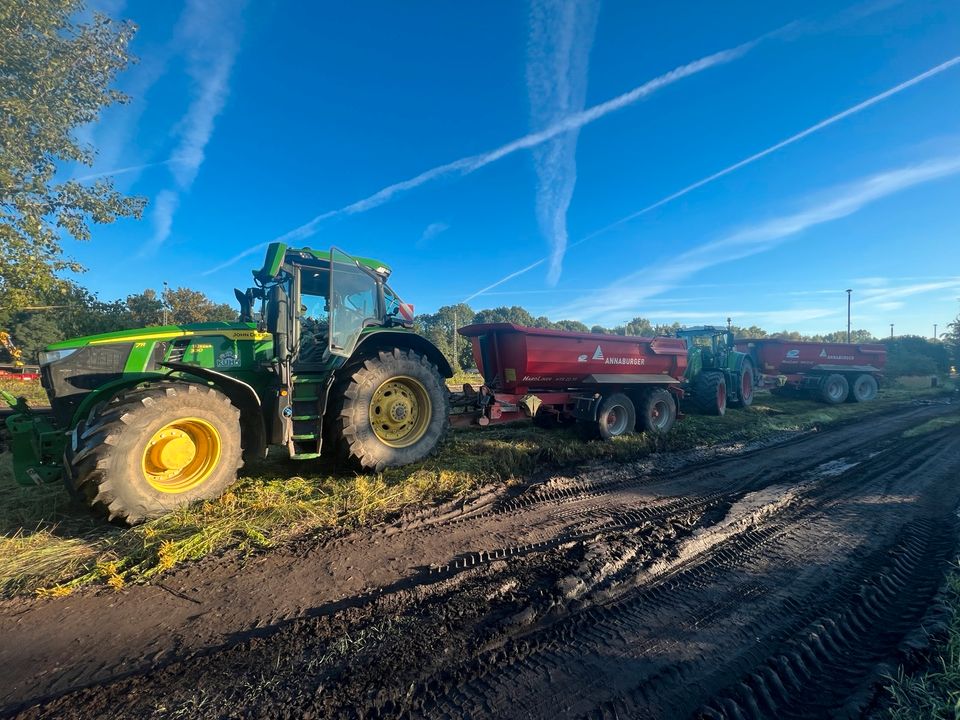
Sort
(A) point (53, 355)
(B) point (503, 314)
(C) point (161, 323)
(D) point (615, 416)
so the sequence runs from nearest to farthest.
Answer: (A) point (53, 355) < (D) point (615, 416) < (C) point (161, 323) < (B) point (503, 314)

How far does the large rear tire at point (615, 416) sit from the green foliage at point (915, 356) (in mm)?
34780

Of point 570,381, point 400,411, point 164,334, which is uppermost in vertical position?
point 164,334

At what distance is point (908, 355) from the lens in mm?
37594

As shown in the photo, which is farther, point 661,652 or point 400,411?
point 400,411

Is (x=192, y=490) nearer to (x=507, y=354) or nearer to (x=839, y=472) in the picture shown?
(x=507, y=354)

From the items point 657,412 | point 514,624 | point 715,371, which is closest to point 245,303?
point 514,624

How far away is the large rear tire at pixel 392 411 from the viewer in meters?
4.55

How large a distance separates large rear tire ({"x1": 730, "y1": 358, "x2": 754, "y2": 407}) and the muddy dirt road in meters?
9.09

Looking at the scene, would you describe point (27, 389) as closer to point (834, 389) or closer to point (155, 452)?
point (155, 452)

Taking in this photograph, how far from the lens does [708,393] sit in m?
10.5

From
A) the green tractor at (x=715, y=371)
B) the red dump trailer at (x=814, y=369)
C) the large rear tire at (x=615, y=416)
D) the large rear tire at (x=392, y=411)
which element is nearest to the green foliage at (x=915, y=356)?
the red dump trailer at (x=814, y=369)

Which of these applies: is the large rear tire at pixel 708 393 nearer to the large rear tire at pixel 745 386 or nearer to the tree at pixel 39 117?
the large rear tire at pixel 745 386

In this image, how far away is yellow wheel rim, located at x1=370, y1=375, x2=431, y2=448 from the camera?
5051 mm

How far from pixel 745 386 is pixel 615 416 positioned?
26.3 feet
